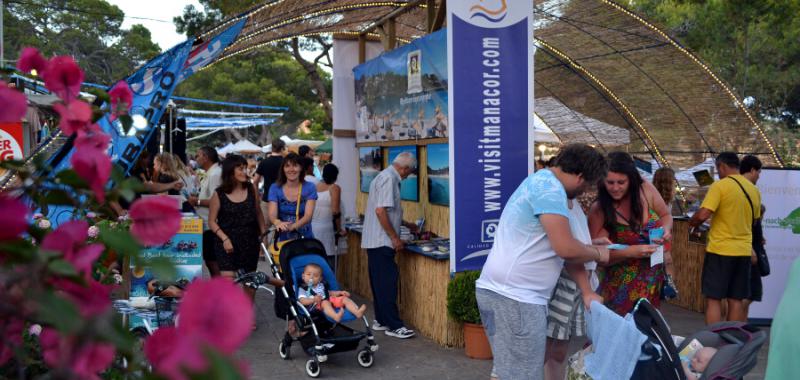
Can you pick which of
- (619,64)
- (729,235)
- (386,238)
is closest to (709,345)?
(729,235)

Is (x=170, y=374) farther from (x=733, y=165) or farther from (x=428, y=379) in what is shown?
(x=733, y=165)

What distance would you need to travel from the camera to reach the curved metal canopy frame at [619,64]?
9.25 metres

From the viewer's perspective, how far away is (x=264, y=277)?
208 inches

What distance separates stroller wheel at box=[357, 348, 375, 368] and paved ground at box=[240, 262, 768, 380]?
0.05 m

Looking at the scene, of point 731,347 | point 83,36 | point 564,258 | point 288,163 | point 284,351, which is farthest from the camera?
point 83,36

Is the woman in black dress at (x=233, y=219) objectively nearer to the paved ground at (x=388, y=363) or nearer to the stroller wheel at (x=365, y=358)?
the paved ground at (x=388, y=363)

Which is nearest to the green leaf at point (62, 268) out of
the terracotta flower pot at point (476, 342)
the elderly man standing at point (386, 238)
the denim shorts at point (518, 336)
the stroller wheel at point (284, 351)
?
the denim shorts at point (518, 336)

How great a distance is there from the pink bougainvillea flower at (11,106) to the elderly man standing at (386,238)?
6.15m

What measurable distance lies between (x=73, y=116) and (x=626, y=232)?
430 centimetres

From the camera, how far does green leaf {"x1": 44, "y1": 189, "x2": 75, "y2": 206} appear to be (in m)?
1.15

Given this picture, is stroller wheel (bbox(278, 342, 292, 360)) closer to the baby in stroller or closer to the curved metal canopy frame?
the baby in stroller

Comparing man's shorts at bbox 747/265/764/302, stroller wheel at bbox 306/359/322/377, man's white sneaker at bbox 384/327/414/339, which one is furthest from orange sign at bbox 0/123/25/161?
man's shorts at bbox 747/265/764/302

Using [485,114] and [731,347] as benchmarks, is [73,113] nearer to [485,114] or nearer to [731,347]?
[731,347]

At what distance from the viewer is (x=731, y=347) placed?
157 inches
